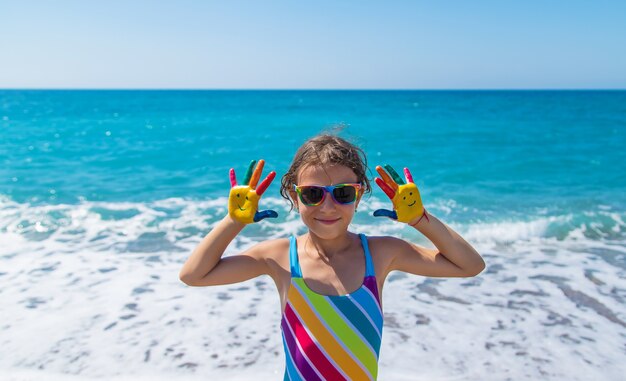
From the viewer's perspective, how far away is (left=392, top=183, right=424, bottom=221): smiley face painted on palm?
2.12 metres

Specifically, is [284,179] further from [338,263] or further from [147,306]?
[147,306]

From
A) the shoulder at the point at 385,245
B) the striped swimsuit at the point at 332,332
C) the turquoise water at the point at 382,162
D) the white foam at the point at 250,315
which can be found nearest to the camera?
the striped swimsuit at the point at 332,332

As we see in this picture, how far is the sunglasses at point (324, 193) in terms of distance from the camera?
6.77 feet

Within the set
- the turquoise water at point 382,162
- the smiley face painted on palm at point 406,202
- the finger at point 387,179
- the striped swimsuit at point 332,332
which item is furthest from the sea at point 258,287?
the striped swimsuit at point 332,332

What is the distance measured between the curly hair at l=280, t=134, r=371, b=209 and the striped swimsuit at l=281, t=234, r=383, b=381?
424 millimetres

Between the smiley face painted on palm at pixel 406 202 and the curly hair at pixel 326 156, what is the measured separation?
7.9 inches

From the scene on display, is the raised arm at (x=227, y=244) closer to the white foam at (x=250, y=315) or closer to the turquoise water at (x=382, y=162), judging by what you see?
the white foam at (x=250, y=315)

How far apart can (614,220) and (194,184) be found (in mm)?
9710

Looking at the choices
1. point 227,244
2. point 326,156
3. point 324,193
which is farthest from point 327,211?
point 227,244

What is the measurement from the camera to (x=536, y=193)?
12922mm

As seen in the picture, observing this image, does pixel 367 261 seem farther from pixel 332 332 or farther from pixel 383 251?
pixel 332 332

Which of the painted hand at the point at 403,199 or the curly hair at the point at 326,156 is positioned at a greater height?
the curly hair at the point at 326,156

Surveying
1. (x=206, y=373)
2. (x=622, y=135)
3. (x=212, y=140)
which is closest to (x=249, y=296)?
(x=206, y=373)

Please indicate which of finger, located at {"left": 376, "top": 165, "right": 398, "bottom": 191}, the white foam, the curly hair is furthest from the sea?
finger, located at {"left": 376, "top": 165, "right": 398, "bottom": 191}
